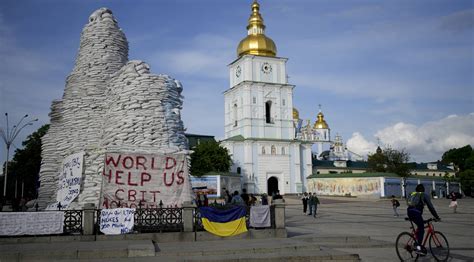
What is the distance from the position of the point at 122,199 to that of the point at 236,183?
127 feet

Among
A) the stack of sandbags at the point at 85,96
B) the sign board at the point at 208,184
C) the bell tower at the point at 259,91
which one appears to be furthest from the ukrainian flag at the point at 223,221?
the bell tower at the point at 259,91

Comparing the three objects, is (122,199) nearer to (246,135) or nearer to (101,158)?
(101,158)

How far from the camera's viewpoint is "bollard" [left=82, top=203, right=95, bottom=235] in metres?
13.6

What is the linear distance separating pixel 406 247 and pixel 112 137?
35.5 feet

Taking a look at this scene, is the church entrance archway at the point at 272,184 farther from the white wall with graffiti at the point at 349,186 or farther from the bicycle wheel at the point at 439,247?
the bicycle wheel at the point at 439,247

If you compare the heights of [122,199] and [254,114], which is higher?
[254,114]

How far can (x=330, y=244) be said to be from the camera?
44.6 ft

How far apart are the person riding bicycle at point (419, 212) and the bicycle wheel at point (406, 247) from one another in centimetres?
16

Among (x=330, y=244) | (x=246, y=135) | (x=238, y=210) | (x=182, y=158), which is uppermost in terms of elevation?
(x=246, y=135)

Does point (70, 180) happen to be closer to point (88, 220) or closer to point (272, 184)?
point (88, 220)

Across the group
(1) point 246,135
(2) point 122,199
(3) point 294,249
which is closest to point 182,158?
(2) point 122,199

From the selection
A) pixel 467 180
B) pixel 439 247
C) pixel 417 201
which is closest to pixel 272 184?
pixel 467 180

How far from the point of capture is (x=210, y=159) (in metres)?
56.5

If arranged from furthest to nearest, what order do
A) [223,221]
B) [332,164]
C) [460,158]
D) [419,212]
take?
[460,158]
[332,164]
[223,221]
[419,212]
